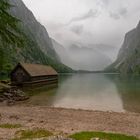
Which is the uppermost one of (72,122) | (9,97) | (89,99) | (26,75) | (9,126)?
(26,75)

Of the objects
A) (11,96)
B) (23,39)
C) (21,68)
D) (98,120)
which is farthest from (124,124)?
(21,68)

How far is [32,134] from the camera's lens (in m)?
17.1

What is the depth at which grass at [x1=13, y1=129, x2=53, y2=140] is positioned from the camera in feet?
53.7

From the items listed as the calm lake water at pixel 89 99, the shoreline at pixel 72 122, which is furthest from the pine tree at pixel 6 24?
the calm lake water at pixel 89 99

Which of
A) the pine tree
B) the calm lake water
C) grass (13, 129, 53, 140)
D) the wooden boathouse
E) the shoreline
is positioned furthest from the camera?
the wooden boathouse

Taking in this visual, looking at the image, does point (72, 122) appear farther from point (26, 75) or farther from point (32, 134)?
point (26, 75)

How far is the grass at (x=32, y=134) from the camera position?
16.4 meters

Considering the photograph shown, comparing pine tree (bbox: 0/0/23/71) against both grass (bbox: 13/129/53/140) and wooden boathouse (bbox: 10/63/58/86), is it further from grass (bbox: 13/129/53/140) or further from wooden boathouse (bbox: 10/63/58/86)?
wooden boathouse (bbox: 10/63/58/86)

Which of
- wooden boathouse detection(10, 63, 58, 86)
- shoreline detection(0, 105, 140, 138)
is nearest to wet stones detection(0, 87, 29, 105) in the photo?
shoreline detection(0, 105, 140, 138)

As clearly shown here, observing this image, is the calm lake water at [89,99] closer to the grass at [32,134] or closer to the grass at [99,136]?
the grass at [99,136]

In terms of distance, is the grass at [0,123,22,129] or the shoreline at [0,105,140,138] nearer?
the shoreline at [0,105,140,138]

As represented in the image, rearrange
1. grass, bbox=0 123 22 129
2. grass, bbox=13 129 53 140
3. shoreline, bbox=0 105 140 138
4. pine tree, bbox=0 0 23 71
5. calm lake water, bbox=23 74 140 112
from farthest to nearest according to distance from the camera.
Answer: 1. calm lake water, bbox=23 74 140 112
2. pine tree, bbox=0 0 23 71
3. grass, bbox=0 123 22 129
4. shoreline, bbox=0 105 140 138
5. grass, bbox=13 129 53 140

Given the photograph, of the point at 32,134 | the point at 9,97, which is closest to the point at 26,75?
the point at 9,97

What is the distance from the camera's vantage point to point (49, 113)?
27406mm
